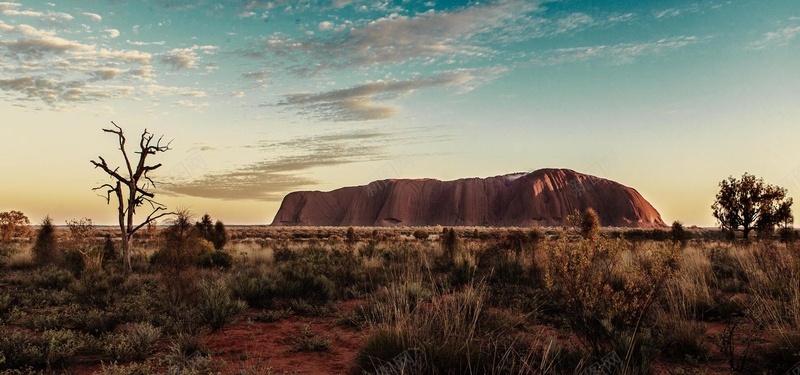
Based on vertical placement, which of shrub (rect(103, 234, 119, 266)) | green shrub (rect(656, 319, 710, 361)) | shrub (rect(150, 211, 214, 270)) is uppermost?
shrub (rect(150, 211, 214, 270))

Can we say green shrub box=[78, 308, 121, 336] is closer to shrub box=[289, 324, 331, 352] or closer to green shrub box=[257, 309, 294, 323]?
green shrub box=[257, 309, 294, 323]

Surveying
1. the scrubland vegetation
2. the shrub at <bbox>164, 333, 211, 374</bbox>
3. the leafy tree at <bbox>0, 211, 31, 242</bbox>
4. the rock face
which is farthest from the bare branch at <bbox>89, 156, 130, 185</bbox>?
the rock face

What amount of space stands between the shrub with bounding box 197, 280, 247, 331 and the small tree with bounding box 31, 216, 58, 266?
1047 cm

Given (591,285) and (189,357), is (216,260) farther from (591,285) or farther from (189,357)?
(591,285)

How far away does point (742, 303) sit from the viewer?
27.9 feet

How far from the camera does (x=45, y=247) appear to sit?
51.5ft

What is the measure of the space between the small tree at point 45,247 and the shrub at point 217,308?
10.5m

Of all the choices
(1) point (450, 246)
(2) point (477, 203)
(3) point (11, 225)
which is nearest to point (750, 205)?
(1) point (450, 246)

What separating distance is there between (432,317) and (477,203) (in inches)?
4155

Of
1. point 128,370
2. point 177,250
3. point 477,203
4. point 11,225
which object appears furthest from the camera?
point 477,203

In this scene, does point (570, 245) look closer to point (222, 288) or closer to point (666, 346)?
point (666, 346)

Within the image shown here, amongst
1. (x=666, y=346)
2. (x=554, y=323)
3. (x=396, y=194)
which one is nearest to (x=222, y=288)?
(x=554, y=323)

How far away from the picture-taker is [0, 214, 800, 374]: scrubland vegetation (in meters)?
5.21

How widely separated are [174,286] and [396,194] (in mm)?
106433
